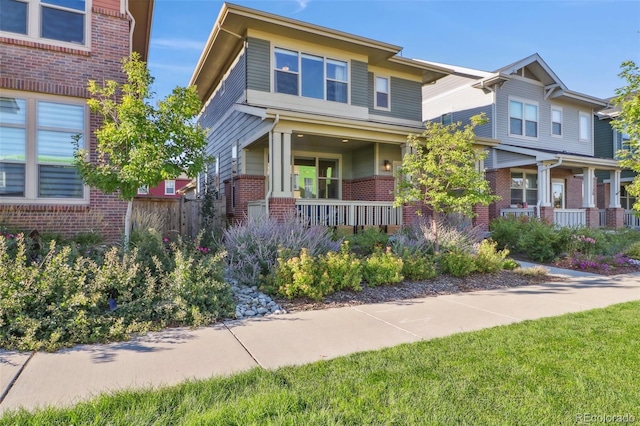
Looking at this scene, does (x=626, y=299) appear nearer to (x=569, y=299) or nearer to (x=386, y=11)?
(x=569, y=299)

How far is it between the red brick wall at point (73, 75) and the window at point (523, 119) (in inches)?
605

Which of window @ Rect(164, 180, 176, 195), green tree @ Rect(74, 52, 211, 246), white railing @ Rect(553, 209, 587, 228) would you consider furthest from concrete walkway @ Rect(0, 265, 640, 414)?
window @ Rect(164, 180, 176, 195)

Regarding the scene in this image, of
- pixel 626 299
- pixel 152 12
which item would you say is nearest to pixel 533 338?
pixel 626 299

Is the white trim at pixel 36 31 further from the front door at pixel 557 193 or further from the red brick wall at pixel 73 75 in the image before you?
the front door at pixel 557 193

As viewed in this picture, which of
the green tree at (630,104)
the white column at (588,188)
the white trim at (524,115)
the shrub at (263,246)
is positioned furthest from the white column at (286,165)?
the white column at (588,188)

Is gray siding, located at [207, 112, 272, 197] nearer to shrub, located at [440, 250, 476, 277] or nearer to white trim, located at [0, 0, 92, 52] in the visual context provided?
white trim, located at [0, 0, 92, 52]

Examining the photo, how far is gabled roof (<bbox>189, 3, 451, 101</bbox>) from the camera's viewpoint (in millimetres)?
10664

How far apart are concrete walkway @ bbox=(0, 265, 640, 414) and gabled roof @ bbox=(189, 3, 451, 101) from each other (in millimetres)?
9019

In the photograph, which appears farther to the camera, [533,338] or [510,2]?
[510,2]

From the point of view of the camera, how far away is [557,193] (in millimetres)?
18938

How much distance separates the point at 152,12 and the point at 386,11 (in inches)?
271

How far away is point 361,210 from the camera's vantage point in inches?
447

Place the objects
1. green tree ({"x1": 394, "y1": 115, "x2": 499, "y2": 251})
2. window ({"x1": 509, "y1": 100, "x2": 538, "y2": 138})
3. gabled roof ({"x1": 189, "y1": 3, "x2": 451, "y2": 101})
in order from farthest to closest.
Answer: window ({"x1": 509, "y1": 100, "x2": 538, "y2": 138})
gabled roof ({"x1": 189, "y1": 3, "x2": 451, "y2": 101})
green tree ({"x1": 394, "y1": 115, "x2": 499, "y2": 251})

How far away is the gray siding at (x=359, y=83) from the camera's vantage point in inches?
505
